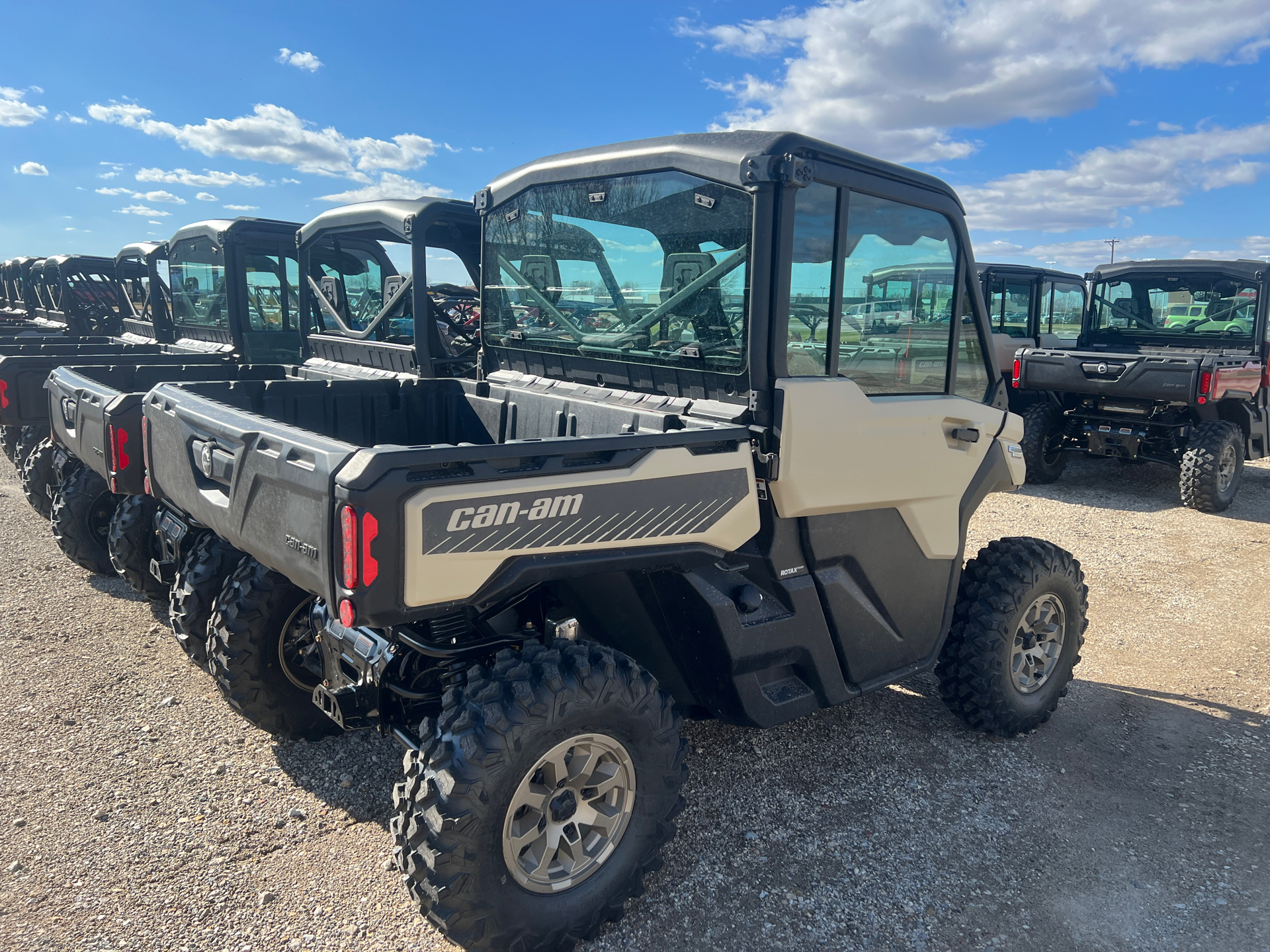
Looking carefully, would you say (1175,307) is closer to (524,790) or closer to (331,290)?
(331,290)

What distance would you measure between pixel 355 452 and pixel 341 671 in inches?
40.4

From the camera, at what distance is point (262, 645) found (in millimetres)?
3312

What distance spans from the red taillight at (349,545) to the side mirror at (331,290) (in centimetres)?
528

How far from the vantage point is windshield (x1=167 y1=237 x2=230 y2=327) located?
8.88 meters

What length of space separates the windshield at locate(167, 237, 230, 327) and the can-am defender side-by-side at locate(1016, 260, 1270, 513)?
27.4 feet

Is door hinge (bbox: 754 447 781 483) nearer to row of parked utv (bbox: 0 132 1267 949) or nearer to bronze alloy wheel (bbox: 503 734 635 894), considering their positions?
row of parked utv (bbox: 0 132 1267 949)

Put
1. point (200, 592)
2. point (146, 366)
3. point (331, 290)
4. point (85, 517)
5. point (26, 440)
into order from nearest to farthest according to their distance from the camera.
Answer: point (200, 592) → point (146, 366) → point (85, 517) → point (331, 290) → point (26, 440)

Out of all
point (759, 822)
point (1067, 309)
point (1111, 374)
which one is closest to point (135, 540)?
point (759, 822)

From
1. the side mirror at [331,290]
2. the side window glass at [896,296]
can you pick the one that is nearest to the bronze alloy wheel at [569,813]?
the side window glass at [896,296]

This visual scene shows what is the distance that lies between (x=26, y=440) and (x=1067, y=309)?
42.5 ft

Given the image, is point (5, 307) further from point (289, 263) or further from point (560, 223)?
point (560, 223)

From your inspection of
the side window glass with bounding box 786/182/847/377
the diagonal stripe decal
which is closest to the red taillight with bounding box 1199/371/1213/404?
the side window glass with bounding box 786/182/847/377

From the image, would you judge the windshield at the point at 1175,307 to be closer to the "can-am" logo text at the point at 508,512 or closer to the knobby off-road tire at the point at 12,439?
the "can-am" logo text at the point at 508,512

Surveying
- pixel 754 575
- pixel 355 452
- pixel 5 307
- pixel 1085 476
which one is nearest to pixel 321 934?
pixel 355 452
